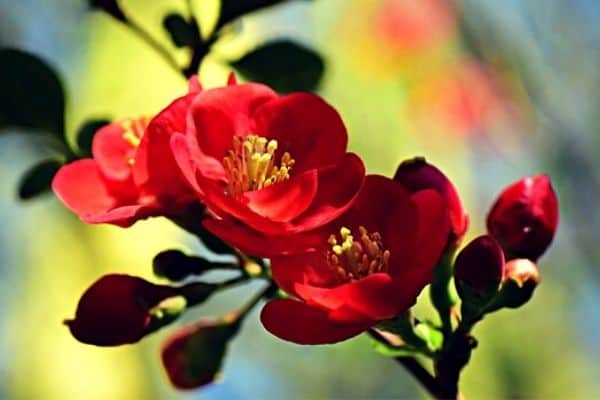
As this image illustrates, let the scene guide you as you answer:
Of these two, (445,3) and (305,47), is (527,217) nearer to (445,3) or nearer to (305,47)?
(305,47)

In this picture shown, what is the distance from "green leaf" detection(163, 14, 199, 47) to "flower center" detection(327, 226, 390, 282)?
0.32 meters

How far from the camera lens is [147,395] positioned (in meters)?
3.14

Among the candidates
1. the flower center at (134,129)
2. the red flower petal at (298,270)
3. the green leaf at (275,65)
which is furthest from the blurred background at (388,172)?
the red flower petal at (298,270)

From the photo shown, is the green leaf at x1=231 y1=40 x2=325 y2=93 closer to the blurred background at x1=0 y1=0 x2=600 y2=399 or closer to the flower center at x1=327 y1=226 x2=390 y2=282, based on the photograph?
the flower center at x1=327 y1=226 x2=390 y2=282

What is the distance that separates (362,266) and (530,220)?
0.14 meters

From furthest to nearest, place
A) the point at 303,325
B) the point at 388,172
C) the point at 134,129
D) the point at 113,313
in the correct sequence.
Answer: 1. the point at 388,172
2. the point at 134,129
3. the point at 113,313
4. the point at 303,325

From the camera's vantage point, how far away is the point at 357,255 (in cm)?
67

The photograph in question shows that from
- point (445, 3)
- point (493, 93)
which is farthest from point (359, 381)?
point (445, 3)

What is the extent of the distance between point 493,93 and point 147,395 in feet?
3.90

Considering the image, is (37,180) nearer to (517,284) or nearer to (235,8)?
(235,8)

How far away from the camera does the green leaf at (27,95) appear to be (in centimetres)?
97

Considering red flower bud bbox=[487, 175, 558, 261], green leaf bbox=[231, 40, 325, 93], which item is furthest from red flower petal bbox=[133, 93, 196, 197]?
green leaf bbox=[231, 40, 325, 93]

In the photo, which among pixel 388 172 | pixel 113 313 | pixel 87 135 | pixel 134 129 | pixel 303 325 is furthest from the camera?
pixel 388 172

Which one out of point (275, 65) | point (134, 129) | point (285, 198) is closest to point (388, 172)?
point (275, 65)
